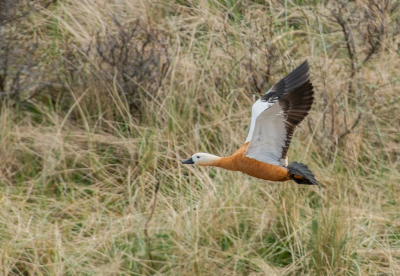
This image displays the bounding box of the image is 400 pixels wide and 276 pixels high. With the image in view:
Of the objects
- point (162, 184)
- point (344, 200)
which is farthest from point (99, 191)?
point (344, 200)

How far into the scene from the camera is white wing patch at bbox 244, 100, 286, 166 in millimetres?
3967

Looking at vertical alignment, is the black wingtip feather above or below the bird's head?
above

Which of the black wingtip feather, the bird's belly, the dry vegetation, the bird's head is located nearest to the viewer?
the black wingtip feather

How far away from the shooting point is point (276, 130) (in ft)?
13.3

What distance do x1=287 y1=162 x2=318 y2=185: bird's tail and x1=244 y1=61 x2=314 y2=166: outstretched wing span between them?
0.11 m

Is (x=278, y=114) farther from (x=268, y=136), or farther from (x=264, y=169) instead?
(x=264, y=169)

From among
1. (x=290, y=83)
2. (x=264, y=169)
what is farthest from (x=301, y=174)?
(x=290, y=83)

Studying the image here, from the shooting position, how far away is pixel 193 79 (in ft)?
18.4

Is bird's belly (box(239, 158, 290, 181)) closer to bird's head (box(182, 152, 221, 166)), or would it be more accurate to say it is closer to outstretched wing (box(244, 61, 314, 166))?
outstretched wing (box(244, 61, 314, 166))

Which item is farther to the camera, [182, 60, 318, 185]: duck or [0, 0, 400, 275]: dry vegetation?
[0, 0, 400, 275]: dry vegetation

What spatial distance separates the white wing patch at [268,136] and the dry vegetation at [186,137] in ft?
1.83

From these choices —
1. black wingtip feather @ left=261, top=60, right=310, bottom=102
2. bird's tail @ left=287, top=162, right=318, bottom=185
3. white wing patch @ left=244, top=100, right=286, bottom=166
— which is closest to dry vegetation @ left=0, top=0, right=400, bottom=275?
bird's tail @ left=287, top=162, right=318, bottom=185

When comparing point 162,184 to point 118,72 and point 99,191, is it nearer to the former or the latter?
point 99,191

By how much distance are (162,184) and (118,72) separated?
1101 millimetres
